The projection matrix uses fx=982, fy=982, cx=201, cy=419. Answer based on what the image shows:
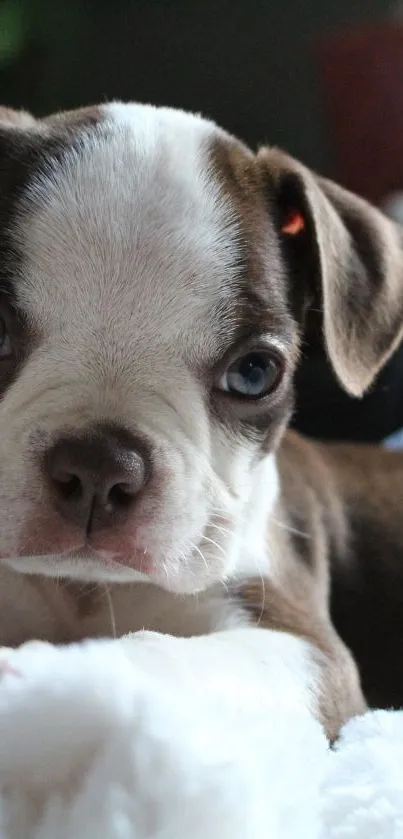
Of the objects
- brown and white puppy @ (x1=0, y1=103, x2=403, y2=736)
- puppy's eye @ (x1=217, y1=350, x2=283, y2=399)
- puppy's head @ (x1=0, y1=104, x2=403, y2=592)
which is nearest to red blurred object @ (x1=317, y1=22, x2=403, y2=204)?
brown and white puppy @ (x1=0, y1=103, x2=403, y2=736)

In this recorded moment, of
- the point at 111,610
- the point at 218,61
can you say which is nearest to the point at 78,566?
the point at 111,610

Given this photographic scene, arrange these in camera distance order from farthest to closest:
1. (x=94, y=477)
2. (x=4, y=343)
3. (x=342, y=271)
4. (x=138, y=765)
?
(x=342, y=271)
(x=4, y=343)
(x=94, y=477)
(x=138, y=765)

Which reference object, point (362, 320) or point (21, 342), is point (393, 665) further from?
point (21, 342)

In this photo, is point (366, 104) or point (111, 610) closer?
point (111, 610)

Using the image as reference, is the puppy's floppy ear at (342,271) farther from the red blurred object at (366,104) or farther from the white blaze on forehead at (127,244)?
the red blurred object at (366,104)

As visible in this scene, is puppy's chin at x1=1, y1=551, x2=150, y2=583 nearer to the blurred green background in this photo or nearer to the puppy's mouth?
the puppy's mouth

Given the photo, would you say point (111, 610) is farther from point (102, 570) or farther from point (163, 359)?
point (163, 359)

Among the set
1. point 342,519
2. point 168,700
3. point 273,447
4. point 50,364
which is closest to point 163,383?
point 50,364
